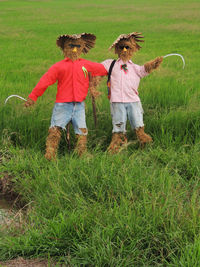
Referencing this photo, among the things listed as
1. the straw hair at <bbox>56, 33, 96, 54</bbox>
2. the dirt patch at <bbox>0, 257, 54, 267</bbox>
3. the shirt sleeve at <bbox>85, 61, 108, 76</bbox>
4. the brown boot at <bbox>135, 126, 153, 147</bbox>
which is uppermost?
the straw hair at <bbox>56, 33, 96, 54</bbox>

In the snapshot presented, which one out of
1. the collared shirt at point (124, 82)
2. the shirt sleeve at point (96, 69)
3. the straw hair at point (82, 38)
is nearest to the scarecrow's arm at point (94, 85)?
the shirt sleeve at point (96, 69)

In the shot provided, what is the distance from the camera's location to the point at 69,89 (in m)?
3.76

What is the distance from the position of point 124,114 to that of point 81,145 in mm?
531

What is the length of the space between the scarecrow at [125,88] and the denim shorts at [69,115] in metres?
0.34

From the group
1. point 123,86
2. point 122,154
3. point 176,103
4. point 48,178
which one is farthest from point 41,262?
point 176,103

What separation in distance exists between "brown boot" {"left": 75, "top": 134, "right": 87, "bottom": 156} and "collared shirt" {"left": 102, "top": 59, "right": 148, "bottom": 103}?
482 millimetres

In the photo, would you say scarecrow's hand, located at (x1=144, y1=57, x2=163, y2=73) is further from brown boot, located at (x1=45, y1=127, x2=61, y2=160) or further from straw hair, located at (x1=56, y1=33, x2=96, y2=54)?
brown boot, located at (x1=45, y1=127, x2=61, y2=160)

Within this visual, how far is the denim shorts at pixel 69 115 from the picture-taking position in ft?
12.4

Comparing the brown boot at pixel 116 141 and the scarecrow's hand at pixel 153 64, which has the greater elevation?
the scarecrow's hand at pixel 153 64

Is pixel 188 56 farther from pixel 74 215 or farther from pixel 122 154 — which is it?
pixel 74 215

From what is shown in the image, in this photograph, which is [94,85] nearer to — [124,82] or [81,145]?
[124,82]

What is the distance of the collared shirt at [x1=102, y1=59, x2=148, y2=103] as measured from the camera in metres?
3.85

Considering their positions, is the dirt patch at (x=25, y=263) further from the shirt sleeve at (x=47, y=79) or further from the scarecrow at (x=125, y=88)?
the shirt sleeve at (x=47, y=79)

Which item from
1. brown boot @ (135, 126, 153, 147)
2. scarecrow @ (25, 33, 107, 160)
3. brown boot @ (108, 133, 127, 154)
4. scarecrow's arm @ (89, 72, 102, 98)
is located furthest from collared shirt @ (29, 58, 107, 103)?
brown boot @ (135, 126, 153, 147)
